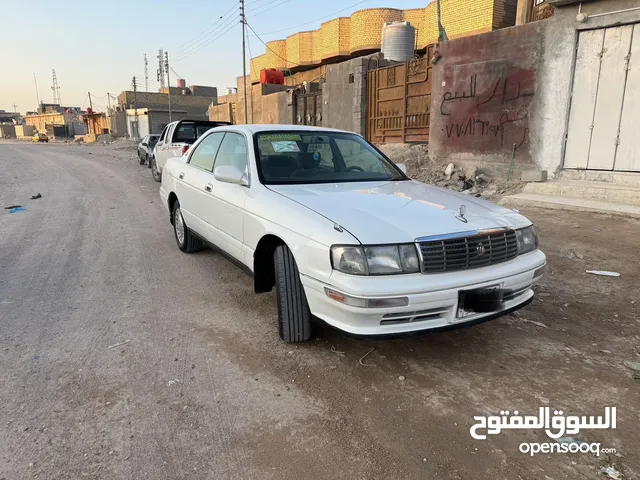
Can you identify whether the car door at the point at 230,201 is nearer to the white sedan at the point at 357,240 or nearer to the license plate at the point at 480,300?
the white sedan at the point at 357,240

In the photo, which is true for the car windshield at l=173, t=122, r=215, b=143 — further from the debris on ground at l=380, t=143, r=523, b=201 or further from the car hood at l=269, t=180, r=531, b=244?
the car hood at l=269, t=180, r=531, b=244

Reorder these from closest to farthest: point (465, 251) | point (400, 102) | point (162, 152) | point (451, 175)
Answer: point (465, 251), point (451, 175), point (162, 152), point (400, 102)

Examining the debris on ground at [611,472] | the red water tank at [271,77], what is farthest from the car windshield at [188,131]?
the red water tank at [271,77]

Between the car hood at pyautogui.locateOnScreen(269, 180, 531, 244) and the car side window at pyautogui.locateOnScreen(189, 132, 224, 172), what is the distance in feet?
4.99

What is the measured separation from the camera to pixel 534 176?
30.0 ft

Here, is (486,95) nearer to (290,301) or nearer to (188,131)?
(188,131)

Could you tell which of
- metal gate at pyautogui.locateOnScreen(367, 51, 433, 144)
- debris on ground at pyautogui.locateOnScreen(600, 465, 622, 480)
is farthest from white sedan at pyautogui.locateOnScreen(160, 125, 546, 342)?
metal gate at pyautogui.locateOnScreen(367, 51, 433, 144)

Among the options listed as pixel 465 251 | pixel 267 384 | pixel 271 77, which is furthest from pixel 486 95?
pixel 271 77

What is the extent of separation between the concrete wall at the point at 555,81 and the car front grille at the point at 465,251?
713 cm

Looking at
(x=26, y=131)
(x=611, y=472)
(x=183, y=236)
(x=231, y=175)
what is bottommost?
(x=611, y=472)

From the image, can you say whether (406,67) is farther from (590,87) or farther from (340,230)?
(340,230)

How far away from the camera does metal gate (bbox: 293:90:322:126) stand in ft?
61.5

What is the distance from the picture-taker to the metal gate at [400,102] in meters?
12.9

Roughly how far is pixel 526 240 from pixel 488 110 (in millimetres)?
8054
